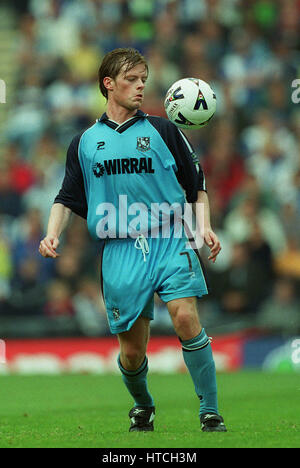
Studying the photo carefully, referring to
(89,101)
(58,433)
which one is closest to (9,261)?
(89,101)

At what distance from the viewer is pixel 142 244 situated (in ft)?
22.5

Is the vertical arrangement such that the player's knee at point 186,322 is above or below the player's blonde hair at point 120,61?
below

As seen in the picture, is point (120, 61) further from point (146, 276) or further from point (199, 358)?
point (199, 358)

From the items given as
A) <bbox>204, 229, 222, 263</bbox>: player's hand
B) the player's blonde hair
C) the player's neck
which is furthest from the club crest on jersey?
<bbox>204, 229, 222, 263</bbox>: player's hand

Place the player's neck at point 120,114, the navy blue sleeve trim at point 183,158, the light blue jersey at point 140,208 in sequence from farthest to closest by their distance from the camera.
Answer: the player's neck at point 120,114 → the navy blue sleeve trim at point 183,158 → the light blue jersey at point 140,208

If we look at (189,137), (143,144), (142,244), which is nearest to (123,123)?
(143,144)

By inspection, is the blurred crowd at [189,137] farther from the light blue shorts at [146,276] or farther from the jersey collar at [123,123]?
the jersey collar at [123,123]

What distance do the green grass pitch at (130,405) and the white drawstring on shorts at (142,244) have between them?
1221mm

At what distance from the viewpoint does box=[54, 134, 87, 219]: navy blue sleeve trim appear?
7.13 meters

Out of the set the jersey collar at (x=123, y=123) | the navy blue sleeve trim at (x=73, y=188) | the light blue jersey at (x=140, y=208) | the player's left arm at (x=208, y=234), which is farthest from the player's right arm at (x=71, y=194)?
the player's left arm at (x=208, y=234)

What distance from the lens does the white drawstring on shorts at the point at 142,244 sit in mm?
6837

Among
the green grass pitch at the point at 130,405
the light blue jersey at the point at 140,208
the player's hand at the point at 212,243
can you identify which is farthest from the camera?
the light blue jersey at the point at 140,208

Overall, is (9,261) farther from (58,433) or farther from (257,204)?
(58,433)

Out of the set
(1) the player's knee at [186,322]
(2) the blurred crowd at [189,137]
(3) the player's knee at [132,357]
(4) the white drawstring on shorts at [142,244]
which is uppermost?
(2) the blurred crowd at [189,137]
